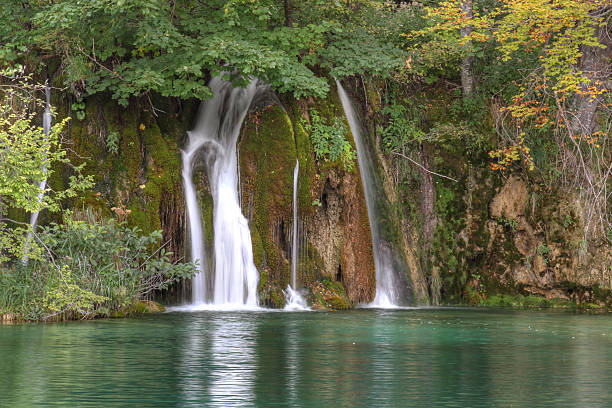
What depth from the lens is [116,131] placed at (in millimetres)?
20750

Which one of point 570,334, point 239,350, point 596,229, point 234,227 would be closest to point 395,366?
point 239,350

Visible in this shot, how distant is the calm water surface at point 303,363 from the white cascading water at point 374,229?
4724 mm

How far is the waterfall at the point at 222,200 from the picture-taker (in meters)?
19.8

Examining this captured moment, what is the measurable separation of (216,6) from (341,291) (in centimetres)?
707

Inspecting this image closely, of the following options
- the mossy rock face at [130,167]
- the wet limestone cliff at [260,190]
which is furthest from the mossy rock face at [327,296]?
the mossy rock face at [130,167]

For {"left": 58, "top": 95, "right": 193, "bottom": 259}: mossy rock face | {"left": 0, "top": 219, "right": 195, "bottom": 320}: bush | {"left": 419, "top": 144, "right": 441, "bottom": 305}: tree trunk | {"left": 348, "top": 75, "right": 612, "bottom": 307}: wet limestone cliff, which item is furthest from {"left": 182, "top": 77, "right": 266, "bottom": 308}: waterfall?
{"left": 419, "top": 144, "right": 441, "bottom": 305}: tree trunk

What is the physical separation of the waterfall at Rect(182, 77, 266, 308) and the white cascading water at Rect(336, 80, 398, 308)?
100 inches

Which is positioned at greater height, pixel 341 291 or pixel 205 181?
pixel 205 181

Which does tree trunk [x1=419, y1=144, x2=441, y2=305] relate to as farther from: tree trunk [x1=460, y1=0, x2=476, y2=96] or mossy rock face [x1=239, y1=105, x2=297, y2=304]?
mossy rock face [x1=239, y1=105, x2=297, y2=304]

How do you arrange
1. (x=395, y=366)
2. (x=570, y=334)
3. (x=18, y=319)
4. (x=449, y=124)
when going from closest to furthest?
(x=395, y=366)
(x=570, y=334)
(x=18, y=319)
(x=449, y=124)

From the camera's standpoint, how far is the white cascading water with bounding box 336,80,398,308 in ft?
71.4

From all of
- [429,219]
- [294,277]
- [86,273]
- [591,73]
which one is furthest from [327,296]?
[591,73]

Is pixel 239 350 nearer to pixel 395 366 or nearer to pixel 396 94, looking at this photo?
pixel 395 366

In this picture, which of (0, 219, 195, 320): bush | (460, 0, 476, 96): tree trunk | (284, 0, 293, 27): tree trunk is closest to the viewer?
(0, 219, 195, 320): bush
